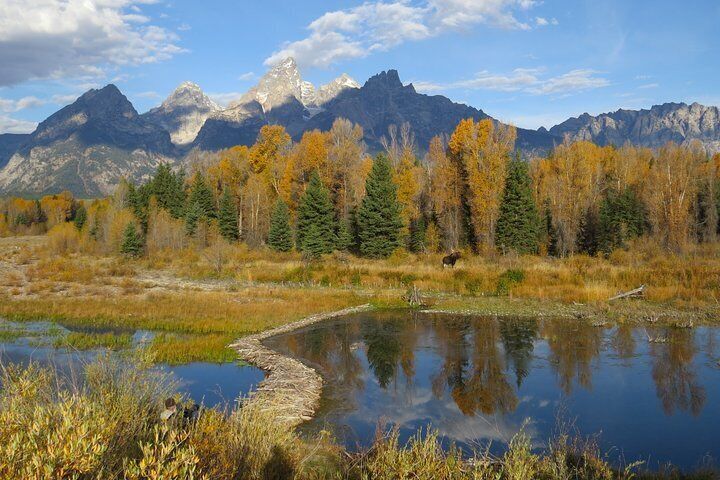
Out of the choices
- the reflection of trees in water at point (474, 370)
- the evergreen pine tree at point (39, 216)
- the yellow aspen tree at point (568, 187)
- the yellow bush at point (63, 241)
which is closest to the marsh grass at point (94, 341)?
the reflection of trees in water at point (474, 370)

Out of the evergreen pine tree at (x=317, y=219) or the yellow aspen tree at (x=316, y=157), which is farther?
the yellow aspen tree at (x=316, y=157)

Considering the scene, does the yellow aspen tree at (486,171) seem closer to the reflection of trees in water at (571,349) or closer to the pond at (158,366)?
the reflection of trees in water at (571,349)

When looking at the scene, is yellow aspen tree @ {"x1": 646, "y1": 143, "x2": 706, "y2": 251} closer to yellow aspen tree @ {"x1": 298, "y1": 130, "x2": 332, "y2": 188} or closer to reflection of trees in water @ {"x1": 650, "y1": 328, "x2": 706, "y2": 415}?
reflection of trees in water @ {"x1": 650, "y1": 328, "x2": 706, "y2": 415}

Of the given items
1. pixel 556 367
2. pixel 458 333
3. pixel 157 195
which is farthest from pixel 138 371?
pixel 157 195

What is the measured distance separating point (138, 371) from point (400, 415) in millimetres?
6989

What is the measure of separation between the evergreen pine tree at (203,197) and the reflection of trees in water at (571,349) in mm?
50905

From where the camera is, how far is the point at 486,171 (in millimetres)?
47125

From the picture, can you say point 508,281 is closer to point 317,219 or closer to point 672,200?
point 317,219

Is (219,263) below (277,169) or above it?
below

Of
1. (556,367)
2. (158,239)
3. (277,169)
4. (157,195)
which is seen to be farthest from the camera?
(157,195)

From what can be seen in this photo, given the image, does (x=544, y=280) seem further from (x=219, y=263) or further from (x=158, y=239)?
(x=158, y=239)

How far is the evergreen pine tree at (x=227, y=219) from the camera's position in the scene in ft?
198

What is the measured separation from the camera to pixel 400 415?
12039mm

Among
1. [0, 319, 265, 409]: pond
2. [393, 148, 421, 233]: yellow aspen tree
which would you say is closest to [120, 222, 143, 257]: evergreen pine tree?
[393, 148, 421, 233]: yellow aspen tree
